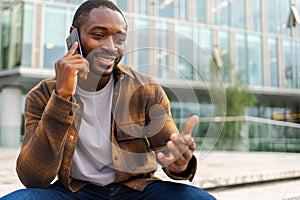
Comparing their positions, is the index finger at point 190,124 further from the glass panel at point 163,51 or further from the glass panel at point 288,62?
the glass panel at point 288,62

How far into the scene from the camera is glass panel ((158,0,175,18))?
18.3 meters

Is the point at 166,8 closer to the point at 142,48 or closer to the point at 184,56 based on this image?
the point at 142,48

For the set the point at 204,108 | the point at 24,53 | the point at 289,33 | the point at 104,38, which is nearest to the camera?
the point at 104,38

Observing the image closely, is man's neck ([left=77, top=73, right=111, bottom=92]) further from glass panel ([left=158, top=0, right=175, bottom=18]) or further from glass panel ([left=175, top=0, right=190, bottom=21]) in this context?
glass panel ([left=175, top=0, right=190, bottom=21])

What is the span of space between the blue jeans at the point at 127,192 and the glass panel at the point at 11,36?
1544cm

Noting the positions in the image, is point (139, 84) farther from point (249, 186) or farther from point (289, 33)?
point (289, 33)

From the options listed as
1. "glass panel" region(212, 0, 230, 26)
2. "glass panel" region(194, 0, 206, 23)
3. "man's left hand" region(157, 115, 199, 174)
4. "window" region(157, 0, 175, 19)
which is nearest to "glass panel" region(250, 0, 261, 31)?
"glass panel" region(212, 0, 230, 26)

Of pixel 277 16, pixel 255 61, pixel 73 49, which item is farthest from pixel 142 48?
pixel 277 16

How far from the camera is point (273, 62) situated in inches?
858

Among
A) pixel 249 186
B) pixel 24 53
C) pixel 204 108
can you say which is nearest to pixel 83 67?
pixel 204 108

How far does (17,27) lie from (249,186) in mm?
15252

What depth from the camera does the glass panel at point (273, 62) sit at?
843 inches

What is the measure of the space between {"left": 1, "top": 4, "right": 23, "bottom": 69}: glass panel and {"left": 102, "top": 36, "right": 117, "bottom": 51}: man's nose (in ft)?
50.7

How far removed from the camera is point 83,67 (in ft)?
4.24
